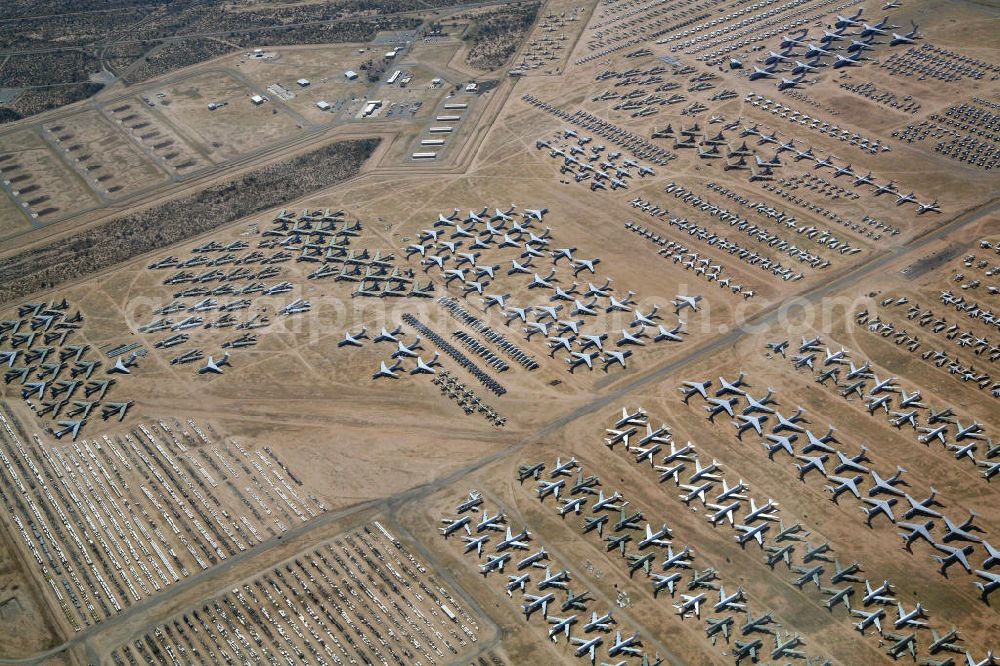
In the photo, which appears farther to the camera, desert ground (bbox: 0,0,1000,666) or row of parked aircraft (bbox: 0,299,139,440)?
row of parked aircraft (bbox: 0,299,139,440)

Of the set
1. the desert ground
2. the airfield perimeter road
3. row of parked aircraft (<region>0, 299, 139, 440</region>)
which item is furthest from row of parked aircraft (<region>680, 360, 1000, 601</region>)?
row of parked aircraft (<region>0, 299, 139, 440</region>)

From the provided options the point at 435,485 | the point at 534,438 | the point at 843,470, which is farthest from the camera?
the point at 534,438

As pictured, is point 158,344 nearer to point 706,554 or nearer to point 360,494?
point 360,494

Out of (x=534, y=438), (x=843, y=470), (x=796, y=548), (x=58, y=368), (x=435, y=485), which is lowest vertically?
(x=58, y=368)

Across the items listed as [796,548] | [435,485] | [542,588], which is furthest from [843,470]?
[435,485]

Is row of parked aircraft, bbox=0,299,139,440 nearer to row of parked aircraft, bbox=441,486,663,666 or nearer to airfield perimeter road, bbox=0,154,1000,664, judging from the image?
airfield perimeter road, bbox=0,154,1000,664

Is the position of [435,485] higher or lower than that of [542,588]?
lower

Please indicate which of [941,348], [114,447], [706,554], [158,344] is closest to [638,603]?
[706,554]

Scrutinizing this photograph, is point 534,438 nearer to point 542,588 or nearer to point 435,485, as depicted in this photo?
point 435,485
